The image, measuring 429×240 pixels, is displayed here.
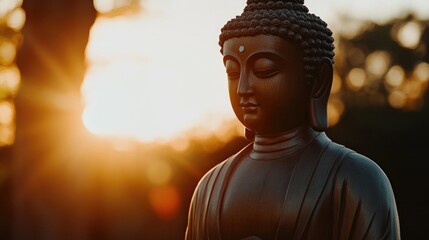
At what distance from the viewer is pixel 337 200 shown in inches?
159

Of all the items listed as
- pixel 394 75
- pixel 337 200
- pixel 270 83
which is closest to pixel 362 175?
pixel 337 200

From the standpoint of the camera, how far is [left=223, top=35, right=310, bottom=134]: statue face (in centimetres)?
421

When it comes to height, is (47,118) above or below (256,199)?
above

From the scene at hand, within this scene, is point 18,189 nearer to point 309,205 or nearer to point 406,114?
point 309,205

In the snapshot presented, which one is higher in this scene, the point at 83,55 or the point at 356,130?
the point at 83,55

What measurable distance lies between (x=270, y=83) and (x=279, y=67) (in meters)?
0.10

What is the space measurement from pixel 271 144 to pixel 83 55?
6.13 m

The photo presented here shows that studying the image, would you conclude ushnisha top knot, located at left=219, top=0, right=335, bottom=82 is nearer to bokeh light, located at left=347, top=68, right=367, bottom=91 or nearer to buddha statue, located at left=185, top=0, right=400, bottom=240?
buddha statue, located at left=185, top=0, right=400, bottom=240

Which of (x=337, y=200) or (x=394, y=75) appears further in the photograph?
(x=394, y=75)

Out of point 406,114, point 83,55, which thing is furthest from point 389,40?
point 83,55

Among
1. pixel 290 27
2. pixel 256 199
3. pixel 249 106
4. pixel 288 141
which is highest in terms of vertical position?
pixel 290 27

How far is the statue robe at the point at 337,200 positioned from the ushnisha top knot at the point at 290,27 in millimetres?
485

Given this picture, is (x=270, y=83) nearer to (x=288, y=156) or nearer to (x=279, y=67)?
(x=279, y=67)

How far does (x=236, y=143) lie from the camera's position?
2333 centimetres
